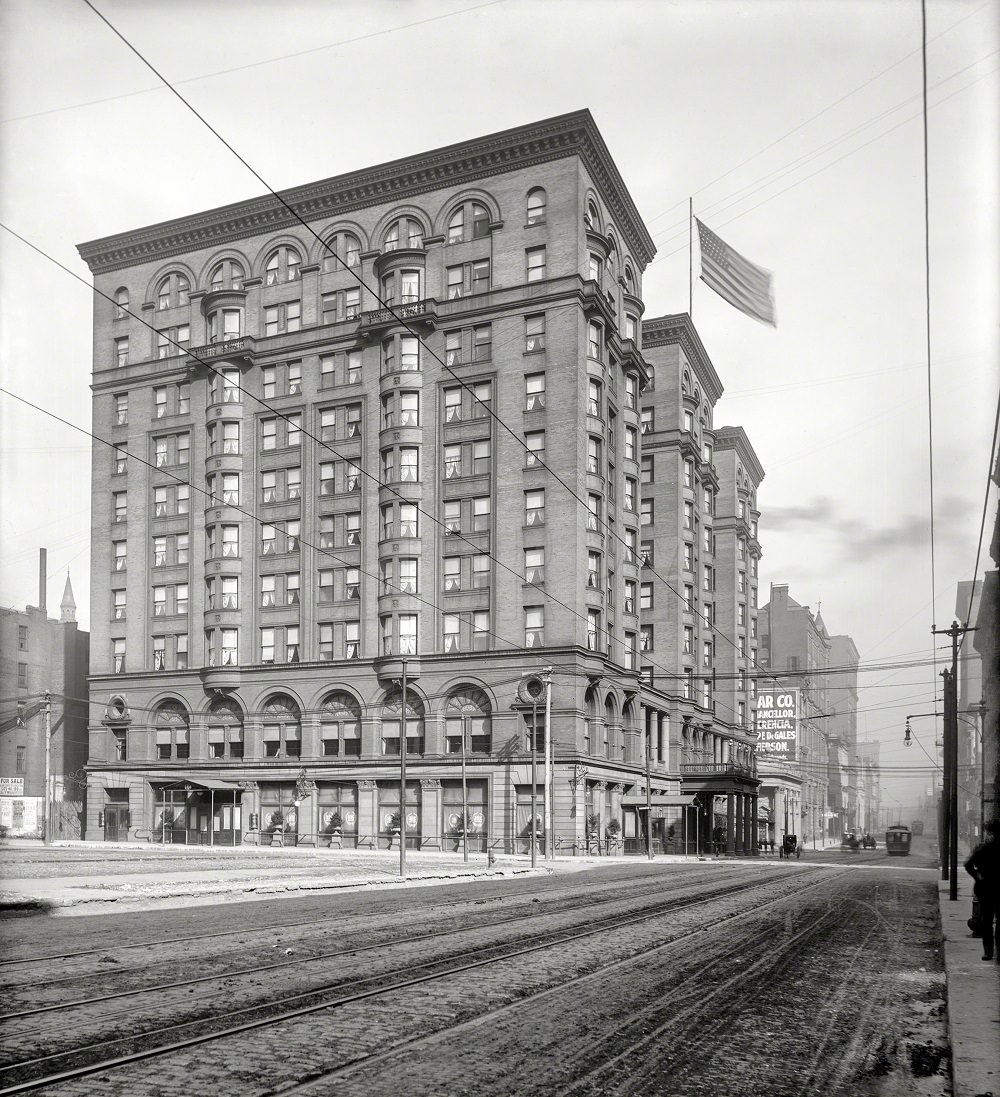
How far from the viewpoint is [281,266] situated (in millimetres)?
67562

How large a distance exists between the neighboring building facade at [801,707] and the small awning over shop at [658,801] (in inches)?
1839

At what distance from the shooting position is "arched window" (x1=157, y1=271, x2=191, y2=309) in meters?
70.3

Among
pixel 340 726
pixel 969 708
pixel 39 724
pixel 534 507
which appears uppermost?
pixel 534 507

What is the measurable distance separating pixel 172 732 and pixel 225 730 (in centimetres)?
381

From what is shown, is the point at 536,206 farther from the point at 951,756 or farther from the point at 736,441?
the point at 736,441

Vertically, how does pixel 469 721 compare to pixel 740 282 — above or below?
below

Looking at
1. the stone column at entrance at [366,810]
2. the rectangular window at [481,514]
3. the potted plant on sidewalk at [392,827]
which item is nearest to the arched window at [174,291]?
the rectangular window at [481,514]

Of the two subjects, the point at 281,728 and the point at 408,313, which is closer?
the point at 408,313

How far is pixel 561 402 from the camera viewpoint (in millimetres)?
58719

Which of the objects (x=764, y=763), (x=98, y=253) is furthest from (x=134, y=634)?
(x=764, y=763)

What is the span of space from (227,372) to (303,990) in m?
59.6

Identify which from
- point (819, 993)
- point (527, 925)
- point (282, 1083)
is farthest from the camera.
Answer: point (527, 925)

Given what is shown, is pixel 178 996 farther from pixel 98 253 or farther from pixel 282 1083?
pixel 98 253

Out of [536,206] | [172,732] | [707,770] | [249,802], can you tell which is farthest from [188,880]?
[707,770]
